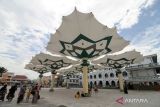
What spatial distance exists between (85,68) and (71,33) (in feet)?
17.5

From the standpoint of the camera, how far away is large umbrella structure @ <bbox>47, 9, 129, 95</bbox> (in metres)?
15.3

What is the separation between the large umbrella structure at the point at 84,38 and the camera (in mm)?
15344

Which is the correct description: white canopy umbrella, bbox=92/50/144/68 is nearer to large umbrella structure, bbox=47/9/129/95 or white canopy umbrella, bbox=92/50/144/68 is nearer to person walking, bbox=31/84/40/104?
large umbrella structure, bbox=47/9/129/95

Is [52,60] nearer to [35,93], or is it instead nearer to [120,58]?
[120,58]

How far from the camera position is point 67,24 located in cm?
1578

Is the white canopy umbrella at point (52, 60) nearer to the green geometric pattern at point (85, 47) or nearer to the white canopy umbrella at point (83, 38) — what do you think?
the white canopy umbrella at point (83, 38)

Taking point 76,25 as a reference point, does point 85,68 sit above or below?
below

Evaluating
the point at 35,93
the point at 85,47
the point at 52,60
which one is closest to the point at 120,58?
the point at 85,47

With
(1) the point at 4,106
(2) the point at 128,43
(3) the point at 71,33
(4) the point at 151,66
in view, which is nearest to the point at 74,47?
(3) the point at 71,33

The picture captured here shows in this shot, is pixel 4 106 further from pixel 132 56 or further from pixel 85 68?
pixel 132 56

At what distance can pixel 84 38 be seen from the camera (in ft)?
55.7

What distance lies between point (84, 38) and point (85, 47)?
1.53 meters

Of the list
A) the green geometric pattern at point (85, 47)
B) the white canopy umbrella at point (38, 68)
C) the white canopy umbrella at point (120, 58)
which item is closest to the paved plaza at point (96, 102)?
the green geometric pattern at point (85, 47)

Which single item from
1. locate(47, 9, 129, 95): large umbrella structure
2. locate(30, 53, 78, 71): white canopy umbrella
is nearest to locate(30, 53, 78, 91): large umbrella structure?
locate(30, 53, 78, 71): white canopy umbrella
